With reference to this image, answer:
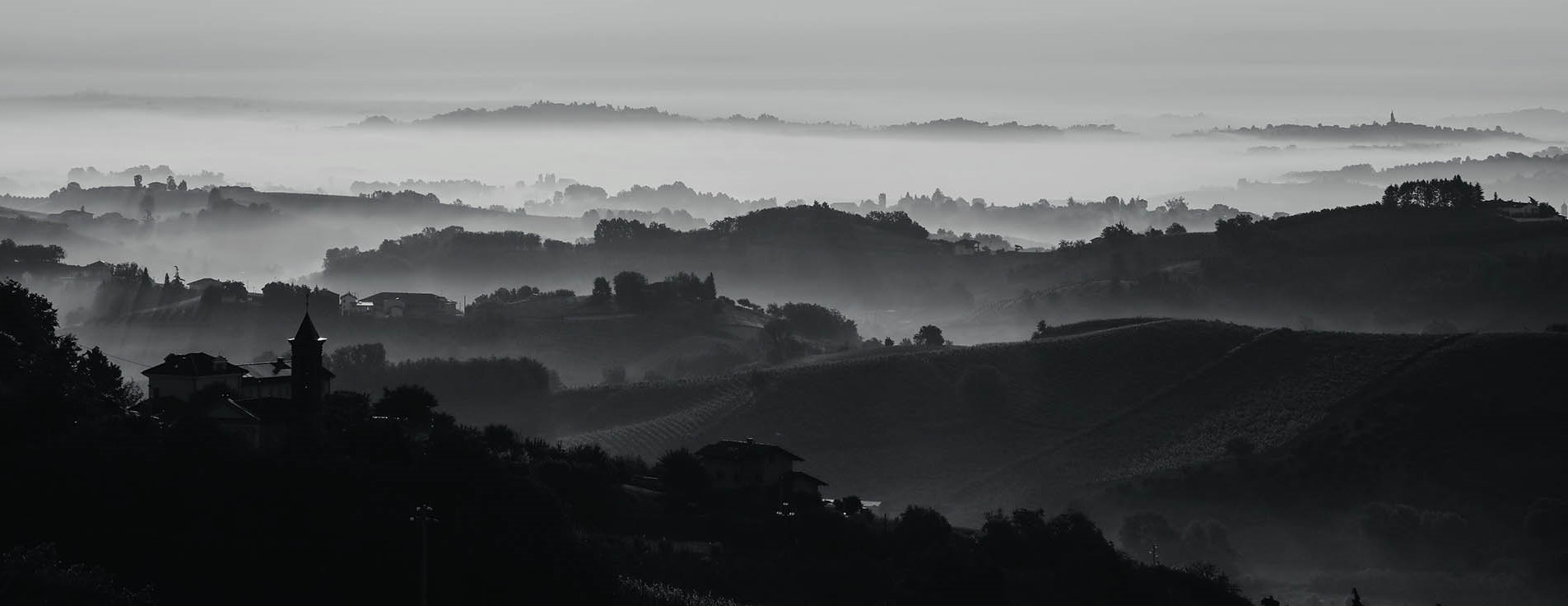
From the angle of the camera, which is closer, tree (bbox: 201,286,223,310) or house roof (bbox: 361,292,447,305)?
tree (bbox: 201,286,223,310)

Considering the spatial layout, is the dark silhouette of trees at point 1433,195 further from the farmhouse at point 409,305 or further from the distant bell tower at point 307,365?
the distant bell tower at point 307,365

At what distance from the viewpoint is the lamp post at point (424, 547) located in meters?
51.6

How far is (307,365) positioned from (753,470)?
724 inches

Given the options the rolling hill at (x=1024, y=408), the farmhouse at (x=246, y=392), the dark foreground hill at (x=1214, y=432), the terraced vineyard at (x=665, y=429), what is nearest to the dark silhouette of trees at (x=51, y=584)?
the farmhouse at (x=246, y=392)

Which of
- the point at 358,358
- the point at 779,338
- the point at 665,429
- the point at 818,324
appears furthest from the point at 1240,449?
the point at 818,324

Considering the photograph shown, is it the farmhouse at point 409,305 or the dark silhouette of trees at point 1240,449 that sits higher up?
the farmhouse at point 409,305

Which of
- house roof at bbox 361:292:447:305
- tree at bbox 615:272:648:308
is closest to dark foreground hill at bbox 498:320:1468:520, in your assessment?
tree at bbox 615:272:648:308

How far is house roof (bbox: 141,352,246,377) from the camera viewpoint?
74625 mm

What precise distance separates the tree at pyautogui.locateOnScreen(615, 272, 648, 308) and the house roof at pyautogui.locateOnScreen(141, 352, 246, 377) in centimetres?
10339

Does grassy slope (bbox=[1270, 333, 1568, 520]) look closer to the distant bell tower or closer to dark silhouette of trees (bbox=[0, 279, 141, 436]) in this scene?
the distant bell tower

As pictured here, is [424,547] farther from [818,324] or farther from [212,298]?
[212,298]

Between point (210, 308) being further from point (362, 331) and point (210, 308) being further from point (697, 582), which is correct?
point (697, 582)

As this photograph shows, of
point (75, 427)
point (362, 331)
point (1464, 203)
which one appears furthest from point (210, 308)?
point (75, 427)

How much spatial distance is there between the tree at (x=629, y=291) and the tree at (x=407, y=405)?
104m
